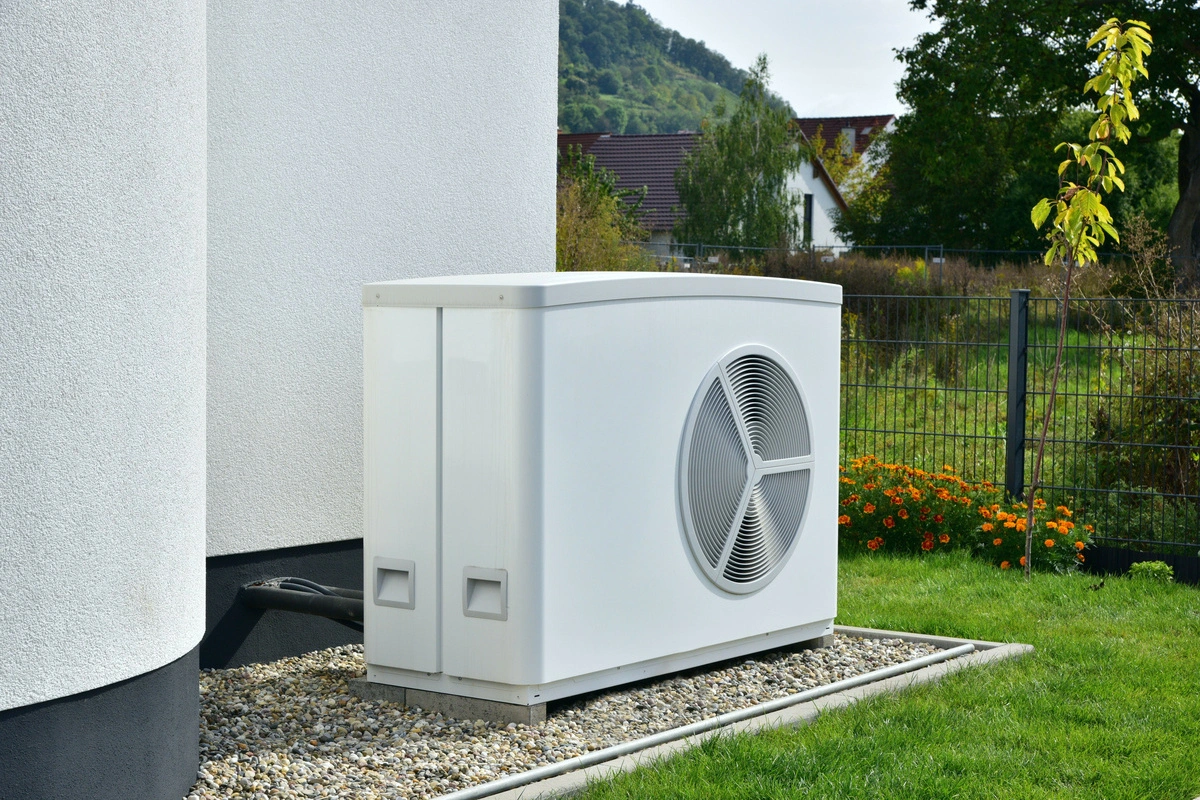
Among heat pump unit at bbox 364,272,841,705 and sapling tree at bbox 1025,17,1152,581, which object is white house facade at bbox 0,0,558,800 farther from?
sapling tree at bbox 1025,17,1152,581

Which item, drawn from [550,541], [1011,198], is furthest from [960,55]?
[550,541]

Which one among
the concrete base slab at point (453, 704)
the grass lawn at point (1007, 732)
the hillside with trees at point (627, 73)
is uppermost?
the hillside with trees at point (627, 73)

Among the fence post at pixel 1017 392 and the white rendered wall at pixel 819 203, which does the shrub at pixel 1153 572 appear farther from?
the white rendered wall at pixel 819 203

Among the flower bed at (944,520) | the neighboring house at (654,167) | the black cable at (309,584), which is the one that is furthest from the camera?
the neighboring house at (654,167)

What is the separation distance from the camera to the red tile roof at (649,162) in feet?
145

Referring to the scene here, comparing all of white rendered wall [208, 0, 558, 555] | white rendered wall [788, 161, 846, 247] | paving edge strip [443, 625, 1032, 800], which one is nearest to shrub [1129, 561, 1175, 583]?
paving edge strip [443, 625, 1032, 800]

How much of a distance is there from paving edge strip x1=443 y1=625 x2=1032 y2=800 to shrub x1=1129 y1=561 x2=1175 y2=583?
6.91 feet

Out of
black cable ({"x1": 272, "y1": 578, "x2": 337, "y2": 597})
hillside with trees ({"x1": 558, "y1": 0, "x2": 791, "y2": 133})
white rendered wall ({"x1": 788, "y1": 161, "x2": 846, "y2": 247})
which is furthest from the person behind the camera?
hillside with trees ({"x1": 558, "y1": 0, "x2": 791, "y2": 133})

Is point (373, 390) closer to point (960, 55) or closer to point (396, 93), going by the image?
point (396, 93)

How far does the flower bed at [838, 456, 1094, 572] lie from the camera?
698 centimetres

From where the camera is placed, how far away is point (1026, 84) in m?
23.4

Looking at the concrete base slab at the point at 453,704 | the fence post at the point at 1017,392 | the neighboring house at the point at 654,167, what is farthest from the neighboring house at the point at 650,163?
the concrete base slab at the point at 453,704

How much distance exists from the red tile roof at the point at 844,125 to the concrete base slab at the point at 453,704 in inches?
2351

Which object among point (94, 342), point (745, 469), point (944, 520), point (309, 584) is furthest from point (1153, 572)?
point (94, 342)
